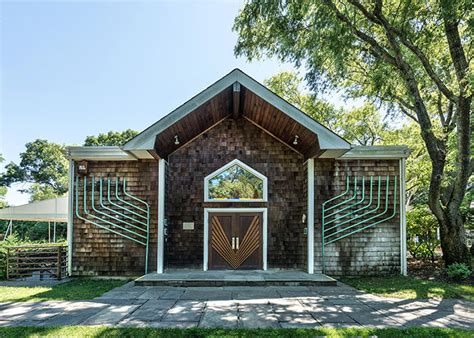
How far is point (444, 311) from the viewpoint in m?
5.34

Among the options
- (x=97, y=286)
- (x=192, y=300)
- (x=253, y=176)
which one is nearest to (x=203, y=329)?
(x=192, y=300)

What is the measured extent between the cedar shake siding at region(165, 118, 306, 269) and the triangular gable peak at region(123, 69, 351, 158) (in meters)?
0.33

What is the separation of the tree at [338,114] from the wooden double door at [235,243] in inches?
443

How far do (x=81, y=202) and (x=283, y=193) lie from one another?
5587 mm

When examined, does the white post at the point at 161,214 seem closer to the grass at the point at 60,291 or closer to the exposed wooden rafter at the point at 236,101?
the grass at the point at 60,291

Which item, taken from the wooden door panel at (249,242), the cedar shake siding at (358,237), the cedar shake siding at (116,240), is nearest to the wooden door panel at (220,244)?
the wooden door panel at (249,242)

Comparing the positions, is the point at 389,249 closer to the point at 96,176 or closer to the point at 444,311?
the point at 444,311

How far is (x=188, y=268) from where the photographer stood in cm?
862

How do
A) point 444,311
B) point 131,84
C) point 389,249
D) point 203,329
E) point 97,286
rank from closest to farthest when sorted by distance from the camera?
1. point 203,329
2. point 444,311
3. point 97,286
4. point 389,249
5. point 131,84

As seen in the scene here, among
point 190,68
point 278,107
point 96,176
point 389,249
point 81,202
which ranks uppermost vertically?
point 190,68

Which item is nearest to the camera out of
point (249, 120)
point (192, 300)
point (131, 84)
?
point (192, 300)

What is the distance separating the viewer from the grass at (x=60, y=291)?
606cm

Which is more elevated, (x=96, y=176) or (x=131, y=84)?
(x=131, y=84)

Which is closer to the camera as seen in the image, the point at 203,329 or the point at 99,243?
the point at 203,329
